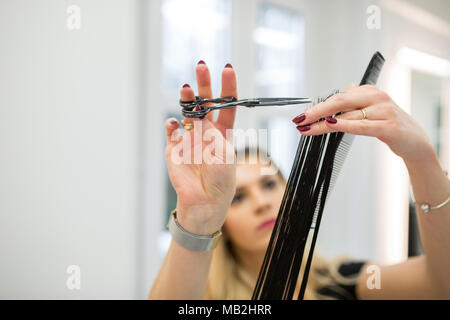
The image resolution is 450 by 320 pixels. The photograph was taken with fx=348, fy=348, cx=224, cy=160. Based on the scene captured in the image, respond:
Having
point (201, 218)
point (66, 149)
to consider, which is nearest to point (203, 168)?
point (201, 218)

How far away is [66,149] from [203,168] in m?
0.52

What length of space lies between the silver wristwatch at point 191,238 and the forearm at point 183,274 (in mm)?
14

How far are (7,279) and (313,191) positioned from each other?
1.77 feet

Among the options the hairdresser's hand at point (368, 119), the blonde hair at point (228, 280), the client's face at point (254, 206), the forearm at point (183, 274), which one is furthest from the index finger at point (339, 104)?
the blonde hair at point (228, 280)

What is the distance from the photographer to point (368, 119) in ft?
1.22

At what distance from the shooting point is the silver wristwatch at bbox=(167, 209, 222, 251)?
461 millimetres

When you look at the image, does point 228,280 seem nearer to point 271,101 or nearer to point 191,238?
point 191,238

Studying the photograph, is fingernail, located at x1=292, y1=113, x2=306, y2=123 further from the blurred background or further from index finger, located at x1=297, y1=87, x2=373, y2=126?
the blurred background

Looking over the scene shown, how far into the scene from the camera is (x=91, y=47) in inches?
34.7

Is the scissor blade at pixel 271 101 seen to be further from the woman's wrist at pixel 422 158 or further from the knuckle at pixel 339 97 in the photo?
the woman's wrist at pixel 422 158

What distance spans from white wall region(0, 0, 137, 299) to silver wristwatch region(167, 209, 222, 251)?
32 centimetres

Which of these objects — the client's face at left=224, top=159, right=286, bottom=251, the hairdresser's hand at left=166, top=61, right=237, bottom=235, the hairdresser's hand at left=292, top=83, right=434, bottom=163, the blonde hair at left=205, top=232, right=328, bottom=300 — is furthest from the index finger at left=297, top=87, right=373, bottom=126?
the blonde hair at left=205, top=232, right=328, bottom=300

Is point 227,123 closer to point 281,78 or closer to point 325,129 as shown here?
point 325,129
